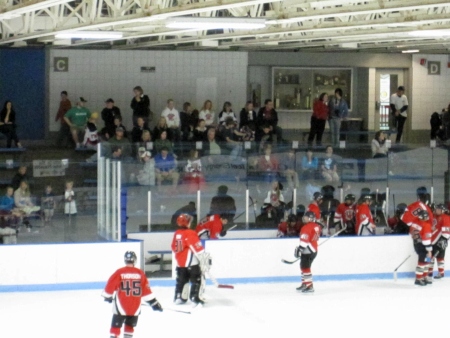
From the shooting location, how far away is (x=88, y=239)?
14.5m

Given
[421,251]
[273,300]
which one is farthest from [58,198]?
[421,251]

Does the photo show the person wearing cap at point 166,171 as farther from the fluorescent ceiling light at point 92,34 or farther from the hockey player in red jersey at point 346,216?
the hockey player in red jersey at point 346,216

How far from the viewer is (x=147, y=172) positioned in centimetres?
1541

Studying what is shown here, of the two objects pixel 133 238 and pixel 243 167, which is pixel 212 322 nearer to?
pixel 133 238

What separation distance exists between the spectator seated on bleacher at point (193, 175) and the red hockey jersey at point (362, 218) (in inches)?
83.1

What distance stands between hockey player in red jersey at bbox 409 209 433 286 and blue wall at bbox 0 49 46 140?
9.10 m

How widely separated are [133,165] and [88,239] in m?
1.35

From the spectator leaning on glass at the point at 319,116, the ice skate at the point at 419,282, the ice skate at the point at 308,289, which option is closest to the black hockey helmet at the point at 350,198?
the ice skate at the point at 419,282

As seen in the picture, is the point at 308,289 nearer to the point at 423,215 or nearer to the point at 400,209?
the point at 423,215

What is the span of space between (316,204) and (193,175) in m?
1.71

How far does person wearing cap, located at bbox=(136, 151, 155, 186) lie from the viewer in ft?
50.3

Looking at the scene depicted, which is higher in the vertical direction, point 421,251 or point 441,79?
point 441,79

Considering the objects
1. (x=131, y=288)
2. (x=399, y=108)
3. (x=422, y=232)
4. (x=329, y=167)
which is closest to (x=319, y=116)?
(x=399, y=108)

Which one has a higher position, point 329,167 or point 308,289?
point 329,167
